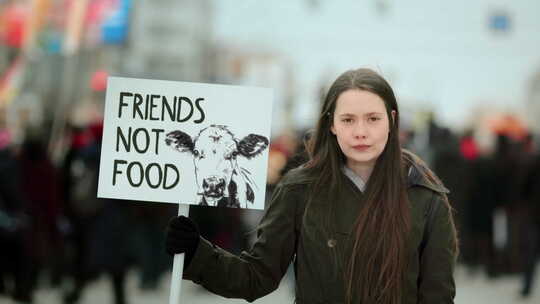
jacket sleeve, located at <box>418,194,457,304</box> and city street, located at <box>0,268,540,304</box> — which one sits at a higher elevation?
jacket sleeve, located at <box>418,194,457,304</box>

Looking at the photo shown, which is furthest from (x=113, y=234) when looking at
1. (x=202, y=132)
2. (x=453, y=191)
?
(x=453, y=191)

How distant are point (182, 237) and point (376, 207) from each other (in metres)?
0.73

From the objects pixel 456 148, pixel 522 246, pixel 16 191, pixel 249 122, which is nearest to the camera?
pixel 249 122

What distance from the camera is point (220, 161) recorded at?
4.43 meters

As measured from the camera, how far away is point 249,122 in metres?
4.42

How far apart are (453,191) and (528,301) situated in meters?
3.81

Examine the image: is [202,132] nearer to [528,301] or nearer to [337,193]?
[337,193]

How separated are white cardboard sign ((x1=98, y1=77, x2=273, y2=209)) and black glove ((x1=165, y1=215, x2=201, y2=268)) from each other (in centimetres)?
24

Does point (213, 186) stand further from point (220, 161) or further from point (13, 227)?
point (13, 227)

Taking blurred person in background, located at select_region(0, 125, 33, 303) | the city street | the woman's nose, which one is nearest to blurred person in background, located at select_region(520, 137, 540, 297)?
the city street

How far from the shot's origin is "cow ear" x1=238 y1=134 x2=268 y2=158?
4.40 m

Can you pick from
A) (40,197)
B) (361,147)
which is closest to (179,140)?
(361,147)

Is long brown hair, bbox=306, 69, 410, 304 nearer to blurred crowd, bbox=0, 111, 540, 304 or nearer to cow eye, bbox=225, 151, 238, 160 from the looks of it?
cow eye, bbox=225, 151, 238, 160

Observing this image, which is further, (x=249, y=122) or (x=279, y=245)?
(x=249, y=122)
